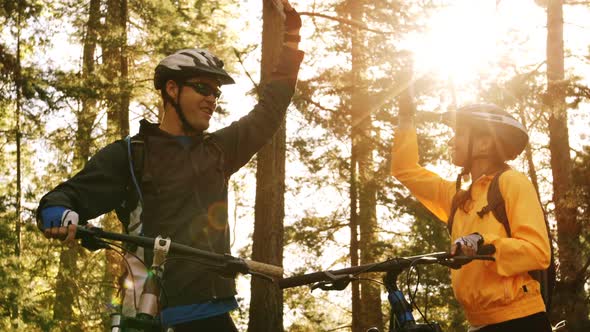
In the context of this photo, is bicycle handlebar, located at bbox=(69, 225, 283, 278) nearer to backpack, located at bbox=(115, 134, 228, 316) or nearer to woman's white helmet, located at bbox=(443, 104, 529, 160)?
backpack, located at bbox=(115, 134, 228, 316)

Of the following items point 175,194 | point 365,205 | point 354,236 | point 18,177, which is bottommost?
point 175,194

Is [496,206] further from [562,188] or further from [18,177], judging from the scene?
[18,177]

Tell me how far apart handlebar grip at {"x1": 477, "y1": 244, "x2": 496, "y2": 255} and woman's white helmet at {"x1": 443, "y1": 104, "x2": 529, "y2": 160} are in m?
1.17

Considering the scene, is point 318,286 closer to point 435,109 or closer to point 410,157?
point 410,157

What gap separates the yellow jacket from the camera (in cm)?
396

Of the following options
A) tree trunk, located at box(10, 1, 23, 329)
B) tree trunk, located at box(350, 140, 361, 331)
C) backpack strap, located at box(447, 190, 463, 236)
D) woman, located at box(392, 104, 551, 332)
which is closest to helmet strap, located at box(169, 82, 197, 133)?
woman, located at box(392, 104, 551, 332)

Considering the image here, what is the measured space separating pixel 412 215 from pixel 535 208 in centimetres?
1665

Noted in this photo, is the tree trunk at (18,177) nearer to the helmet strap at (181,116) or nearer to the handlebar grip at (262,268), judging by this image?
the helmet strap at (181,116)

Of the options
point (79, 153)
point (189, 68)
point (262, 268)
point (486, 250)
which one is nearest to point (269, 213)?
point (189, 68)

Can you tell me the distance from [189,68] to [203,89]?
0.16 m

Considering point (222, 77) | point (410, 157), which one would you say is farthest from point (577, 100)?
point (222, 77)

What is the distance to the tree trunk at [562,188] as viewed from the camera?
1348cm

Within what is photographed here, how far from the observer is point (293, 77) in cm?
471

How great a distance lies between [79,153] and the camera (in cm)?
1798
